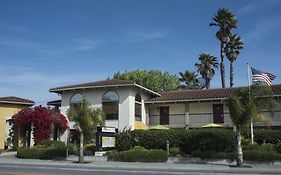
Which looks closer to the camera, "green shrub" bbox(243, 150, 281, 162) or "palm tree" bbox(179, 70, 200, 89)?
"green shrub" bbox(243, 150, 281, 162)

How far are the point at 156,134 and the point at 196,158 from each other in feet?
18.1

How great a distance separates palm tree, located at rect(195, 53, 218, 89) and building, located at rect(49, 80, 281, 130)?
1963 centimetres

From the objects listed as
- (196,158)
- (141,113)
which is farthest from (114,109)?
(196,158)

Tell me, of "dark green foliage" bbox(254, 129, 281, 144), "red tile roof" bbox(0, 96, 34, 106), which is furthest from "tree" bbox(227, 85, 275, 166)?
"red tile roof" bbox(0, 96, 34, 106)

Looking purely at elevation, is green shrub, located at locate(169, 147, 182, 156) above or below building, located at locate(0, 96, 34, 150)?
below

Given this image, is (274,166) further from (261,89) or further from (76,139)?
(76,139)

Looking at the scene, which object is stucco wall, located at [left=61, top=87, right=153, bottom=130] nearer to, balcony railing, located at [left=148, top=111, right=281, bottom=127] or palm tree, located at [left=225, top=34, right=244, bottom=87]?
balcony railing, located at [left=148, top=111, right=281, bottom=127]

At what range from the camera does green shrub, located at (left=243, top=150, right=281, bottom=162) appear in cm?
2572

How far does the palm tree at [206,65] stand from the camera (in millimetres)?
61594

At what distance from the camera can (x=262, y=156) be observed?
2600 centimetres

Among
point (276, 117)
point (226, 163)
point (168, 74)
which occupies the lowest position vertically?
point (226, 163)

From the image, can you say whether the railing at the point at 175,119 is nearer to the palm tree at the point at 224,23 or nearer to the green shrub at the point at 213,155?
the green shrub at the point at 213,155

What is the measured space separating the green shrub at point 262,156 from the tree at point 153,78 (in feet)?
127

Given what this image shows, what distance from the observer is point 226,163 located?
27.5 meters
